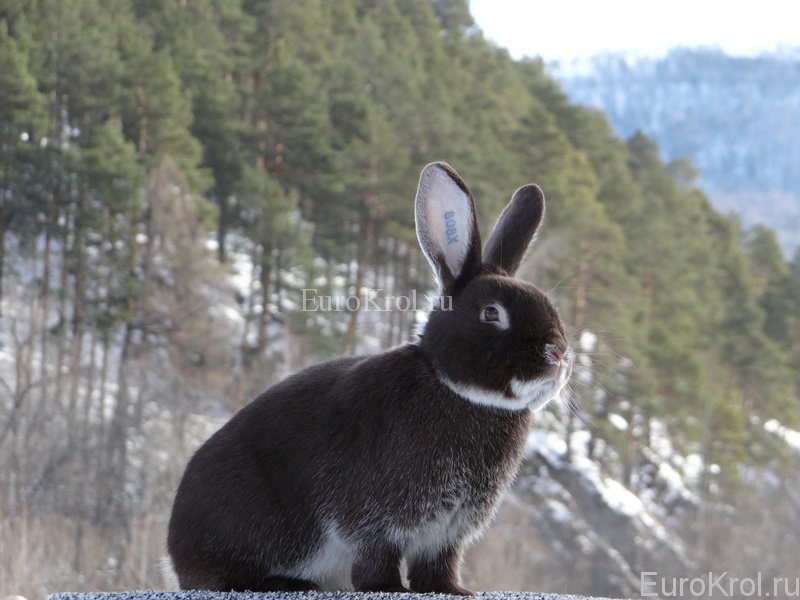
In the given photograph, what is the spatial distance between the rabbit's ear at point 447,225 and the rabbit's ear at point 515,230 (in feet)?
0.17

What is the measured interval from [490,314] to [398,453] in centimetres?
15

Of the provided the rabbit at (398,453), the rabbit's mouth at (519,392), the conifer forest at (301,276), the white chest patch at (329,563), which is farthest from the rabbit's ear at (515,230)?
the conifer forest at (301,276)

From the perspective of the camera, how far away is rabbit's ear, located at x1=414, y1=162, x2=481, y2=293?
972 mm

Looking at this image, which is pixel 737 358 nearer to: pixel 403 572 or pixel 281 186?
pixel 281 186

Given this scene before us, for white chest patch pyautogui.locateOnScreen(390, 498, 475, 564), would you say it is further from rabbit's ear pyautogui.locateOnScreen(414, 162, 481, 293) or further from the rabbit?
rabbit's ear pyautogui.locateOnScreen(414, 162, 481, 293)

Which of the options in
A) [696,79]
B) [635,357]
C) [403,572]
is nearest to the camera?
[403,572]

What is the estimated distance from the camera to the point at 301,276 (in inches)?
444

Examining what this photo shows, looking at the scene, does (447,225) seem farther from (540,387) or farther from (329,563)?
(329,563)

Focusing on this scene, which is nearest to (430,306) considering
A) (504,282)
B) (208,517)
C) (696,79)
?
(504,282)

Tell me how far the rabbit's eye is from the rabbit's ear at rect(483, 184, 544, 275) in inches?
3.5

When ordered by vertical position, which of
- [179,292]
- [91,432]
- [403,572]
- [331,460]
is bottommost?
[91,432]

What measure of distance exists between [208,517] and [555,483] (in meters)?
12.7

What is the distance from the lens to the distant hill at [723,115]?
18938 millimetres

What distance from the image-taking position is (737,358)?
15328mm
